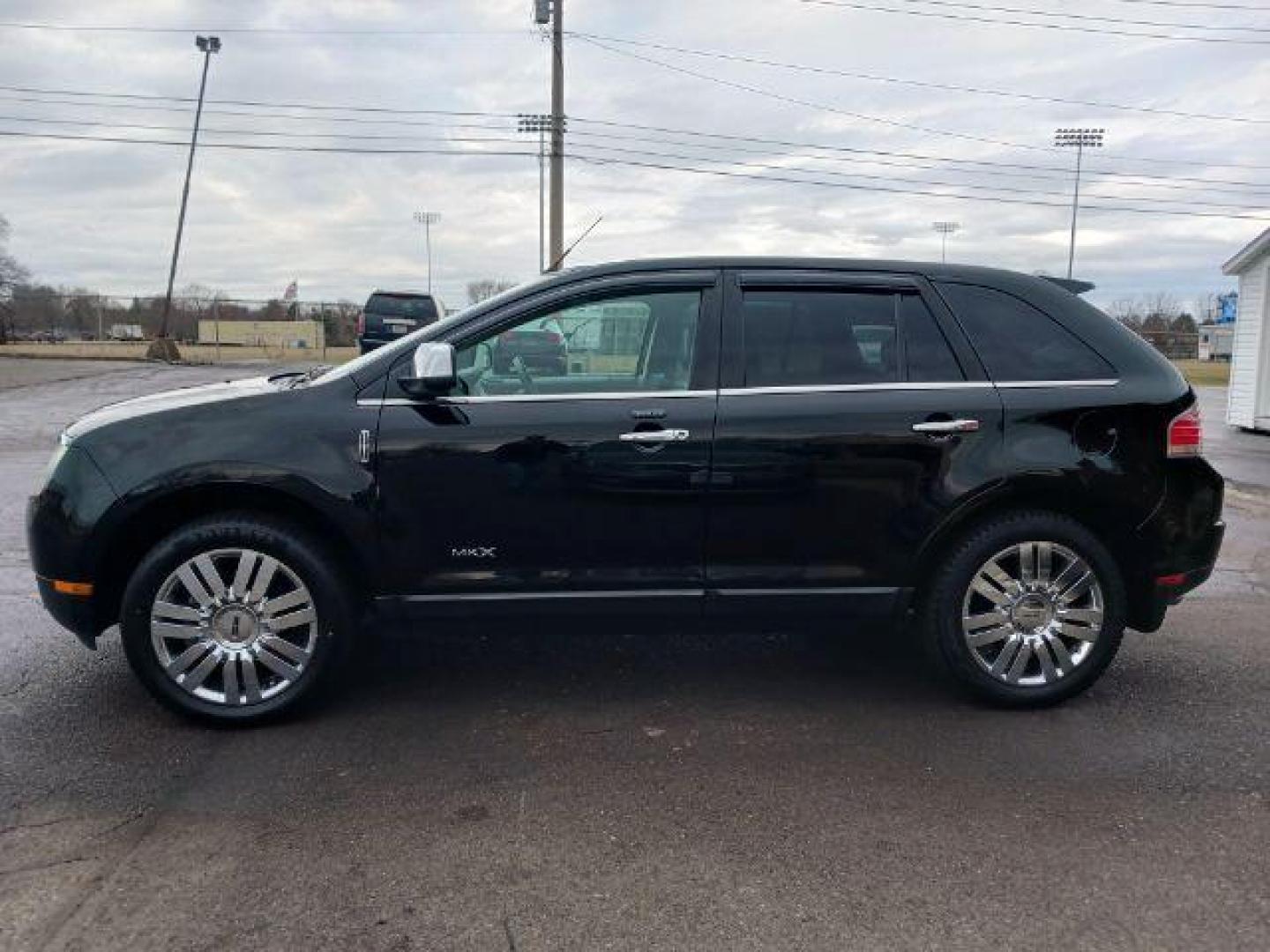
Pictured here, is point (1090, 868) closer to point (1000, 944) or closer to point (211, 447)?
point (1000, 944)

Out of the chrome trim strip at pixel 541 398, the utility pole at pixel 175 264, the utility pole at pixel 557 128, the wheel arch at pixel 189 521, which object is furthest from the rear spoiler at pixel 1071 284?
the utility pole at pixel 175 264

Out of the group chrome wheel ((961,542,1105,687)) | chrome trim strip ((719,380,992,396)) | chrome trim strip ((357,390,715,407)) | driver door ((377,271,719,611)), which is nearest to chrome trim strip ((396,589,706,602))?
driver door ((377,271,719,611))

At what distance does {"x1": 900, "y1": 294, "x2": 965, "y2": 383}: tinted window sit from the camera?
421 centimetres

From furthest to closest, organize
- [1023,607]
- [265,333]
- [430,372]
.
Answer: [265,333]
[1023,607]
[430,372]

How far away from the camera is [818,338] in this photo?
13.9ft

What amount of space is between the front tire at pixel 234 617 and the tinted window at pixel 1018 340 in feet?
9.20

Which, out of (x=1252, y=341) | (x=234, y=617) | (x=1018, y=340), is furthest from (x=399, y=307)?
(x=1018, y=340)

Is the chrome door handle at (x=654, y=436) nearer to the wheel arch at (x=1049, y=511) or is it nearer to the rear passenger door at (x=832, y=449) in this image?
the rear passenger door at (x=832, y=449)

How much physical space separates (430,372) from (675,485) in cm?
103

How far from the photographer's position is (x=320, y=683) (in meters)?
4.05

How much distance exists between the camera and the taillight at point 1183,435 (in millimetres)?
4219

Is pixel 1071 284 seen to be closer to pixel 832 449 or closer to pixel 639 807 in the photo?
pixel 832 449

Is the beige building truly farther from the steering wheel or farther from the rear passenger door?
the rear passenger door

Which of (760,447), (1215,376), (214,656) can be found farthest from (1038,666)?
(1215,376)
